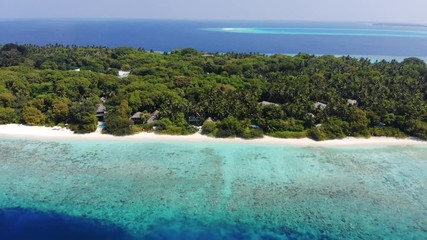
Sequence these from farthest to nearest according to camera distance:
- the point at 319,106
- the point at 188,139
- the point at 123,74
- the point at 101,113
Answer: the point at 123,74 → the point at 101,113 → the point at 319,106 → the point at 188,139

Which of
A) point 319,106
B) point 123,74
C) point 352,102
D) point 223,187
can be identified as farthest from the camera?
point 123,74

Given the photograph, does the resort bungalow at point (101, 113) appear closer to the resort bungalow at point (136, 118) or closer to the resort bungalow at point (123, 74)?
the resort bungalow at point (136, 118)

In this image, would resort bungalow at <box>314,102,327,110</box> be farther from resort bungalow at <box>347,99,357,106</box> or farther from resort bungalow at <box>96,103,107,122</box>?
resort bungalow at <box>96,103,107,122</box>

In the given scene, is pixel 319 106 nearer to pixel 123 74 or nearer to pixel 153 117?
pixel 153 117

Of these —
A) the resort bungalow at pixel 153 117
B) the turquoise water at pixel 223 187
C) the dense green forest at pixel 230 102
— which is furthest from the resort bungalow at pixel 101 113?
the turquoise water at pixel 223 187

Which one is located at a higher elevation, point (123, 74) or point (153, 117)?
point (123, 74)

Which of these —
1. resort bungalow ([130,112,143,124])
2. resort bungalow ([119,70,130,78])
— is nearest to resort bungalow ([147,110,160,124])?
resort bungalow ([130,112,143,124])

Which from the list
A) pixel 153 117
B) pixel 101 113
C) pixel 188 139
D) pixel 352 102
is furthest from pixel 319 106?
pixel 101 113

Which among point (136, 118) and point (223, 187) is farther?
point (136, 118)
